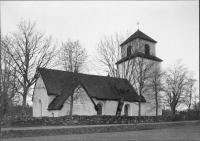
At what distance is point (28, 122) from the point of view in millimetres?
26172

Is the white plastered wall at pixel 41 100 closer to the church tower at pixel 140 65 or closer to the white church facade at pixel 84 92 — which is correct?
the white church facade at pixel 84 92

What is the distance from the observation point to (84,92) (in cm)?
3581

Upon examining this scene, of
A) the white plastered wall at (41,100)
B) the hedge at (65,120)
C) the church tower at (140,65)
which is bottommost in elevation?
the hedge at (65,120)

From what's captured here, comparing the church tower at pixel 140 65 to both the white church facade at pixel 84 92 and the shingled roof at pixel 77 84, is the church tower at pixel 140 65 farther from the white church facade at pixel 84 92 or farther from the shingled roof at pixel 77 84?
the shingled roof at pixel 77 84

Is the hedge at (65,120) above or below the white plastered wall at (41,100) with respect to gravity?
below

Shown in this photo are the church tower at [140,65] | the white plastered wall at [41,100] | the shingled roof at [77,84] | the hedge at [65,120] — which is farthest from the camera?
the white plastered wall at [41,100]

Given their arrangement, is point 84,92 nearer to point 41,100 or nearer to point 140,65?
point 41,100

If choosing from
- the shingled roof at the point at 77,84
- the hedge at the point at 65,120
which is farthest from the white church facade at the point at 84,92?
the hedge at the point at 65,120

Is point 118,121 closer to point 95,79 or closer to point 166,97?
point 95,79

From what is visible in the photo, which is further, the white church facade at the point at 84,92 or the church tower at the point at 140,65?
the church tower at the point at 140,65

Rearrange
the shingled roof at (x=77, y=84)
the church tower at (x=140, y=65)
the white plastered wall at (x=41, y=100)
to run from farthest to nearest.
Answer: the white plastered wall at (x=41, y=100), the church tower at (x=140, y=65), the shingled roof at (x=77, y=84)

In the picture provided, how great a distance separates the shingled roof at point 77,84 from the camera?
113 ft

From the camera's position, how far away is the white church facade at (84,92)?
113 ft

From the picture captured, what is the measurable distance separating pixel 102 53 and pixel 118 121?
10.5m
